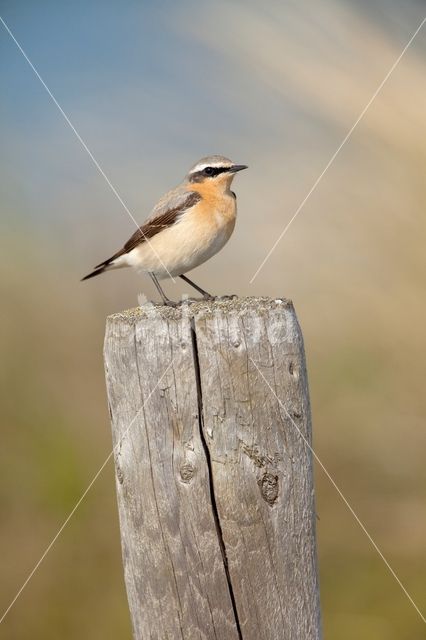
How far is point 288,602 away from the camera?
111 inches

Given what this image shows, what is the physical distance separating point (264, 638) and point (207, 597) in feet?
0.84

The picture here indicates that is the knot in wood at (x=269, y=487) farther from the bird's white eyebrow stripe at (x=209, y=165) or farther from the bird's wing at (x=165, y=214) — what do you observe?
the bird's white eyebrow stripe at (x=209, y=165)

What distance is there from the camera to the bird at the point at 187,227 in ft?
15.2

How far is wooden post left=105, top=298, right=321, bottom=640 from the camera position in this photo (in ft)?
8.90

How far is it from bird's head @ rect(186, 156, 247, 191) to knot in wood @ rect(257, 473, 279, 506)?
8.10 ft

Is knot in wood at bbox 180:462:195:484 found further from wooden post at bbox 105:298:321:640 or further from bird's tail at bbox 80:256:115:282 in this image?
→ bird's tail at bbox 80:256:115:282

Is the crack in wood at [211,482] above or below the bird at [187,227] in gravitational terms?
below

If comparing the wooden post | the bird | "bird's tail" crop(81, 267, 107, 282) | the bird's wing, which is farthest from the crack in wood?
"bird's tail" crop(81, 267, 107, 282)

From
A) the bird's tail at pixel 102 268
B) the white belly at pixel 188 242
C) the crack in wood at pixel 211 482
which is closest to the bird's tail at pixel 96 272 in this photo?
the bird's tail at pixel 102 268

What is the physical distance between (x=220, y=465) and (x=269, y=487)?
194 millimetres

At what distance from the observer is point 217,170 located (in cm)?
484

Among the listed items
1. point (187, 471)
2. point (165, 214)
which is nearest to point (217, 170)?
point (165, 214)

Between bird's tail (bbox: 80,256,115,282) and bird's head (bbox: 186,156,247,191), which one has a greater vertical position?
bird's head (bbox: 186,156,247,191)

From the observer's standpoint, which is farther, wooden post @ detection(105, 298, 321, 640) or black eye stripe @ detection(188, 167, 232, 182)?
black eye stripe @ detection(188, 167, 232, 182)
